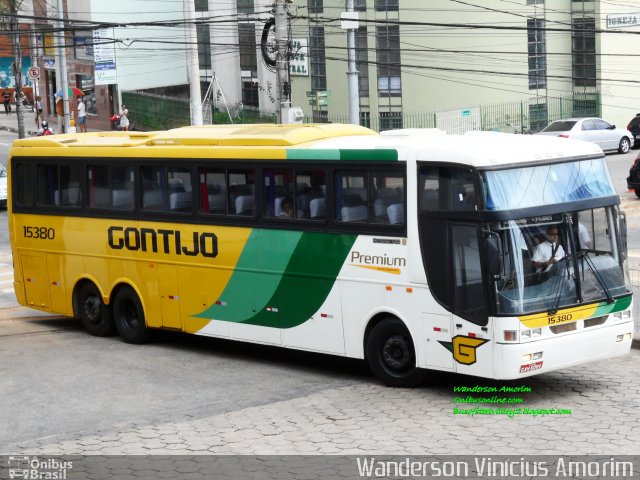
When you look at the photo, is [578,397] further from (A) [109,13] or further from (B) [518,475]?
(A) [109,13]

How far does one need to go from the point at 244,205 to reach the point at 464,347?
4168 millimetres

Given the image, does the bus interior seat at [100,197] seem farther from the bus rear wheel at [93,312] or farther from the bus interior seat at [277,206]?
the bus interior seat at [277,206]

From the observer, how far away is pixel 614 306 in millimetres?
13273

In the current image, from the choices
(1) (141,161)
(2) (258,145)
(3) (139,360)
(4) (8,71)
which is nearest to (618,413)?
(2) (258,145)

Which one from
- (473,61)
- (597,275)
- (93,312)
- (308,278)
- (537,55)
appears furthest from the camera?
(537,55)

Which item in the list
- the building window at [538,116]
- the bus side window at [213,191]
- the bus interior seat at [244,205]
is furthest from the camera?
the building window at [538,116]

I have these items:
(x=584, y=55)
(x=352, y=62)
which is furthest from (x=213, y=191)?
(x=584, y=55)

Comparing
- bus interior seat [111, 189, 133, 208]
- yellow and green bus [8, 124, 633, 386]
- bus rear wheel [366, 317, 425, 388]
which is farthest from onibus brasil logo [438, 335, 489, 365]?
bus interior seat [111, 189, 133, 208]

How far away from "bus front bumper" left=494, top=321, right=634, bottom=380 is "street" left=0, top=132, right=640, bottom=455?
0.44m

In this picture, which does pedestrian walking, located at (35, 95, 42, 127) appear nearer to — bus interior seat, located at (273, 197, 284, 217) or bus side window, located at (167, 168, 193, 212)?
bus side window, located at (167, 168, 193, 212)

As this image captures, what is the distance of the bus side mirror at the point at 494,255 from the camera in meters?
12.5

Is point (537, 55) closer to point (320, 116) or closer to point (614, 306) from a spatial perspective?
point (320, 116)

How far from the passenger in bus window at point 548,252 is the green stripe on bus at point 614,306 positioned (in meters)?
0.79

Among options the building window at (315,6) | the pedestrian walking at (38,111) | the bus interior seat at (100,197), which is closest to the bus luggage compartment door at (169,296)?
the bus interior seat at (100,197)
